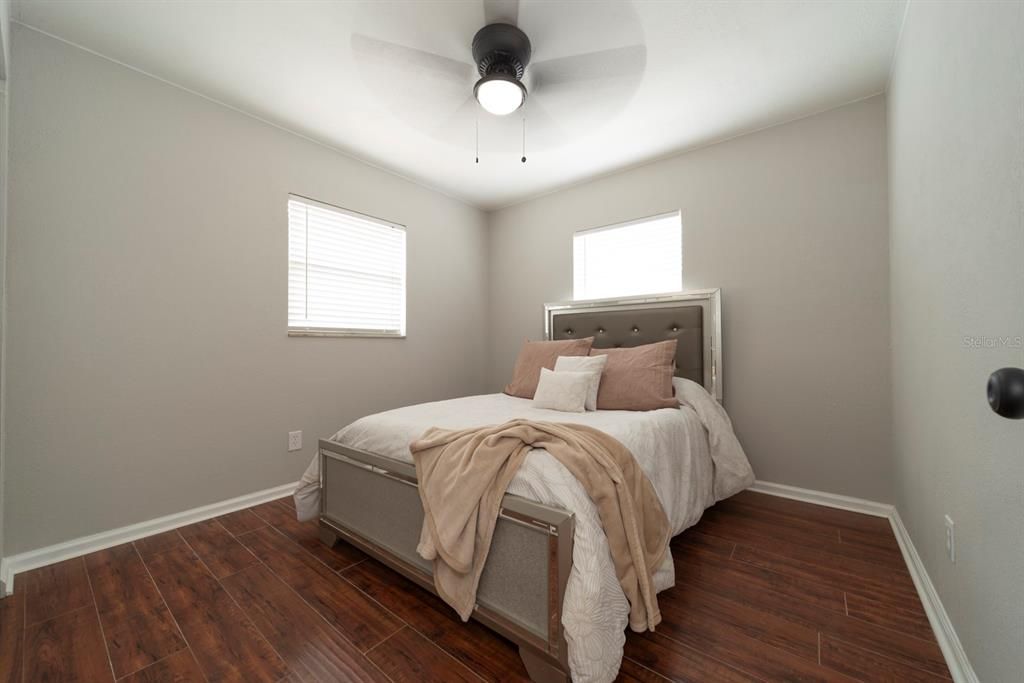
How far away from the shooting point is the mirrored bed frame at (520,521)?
3.99 ft

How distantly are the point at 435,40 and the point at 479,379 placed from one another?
2.99 meters

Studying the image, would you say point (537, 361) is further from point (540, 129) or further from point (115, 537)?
point (115, 537)

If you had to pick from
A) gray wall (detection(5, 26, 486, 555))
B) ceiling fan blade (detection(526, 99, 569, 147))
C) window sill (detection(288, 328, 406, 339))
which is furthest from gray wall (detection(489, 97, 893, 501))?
gray wall (detection(5, 26, 486, 555))

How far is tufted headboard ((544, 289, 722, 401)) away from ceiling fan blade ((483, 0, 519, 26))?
2.02 m

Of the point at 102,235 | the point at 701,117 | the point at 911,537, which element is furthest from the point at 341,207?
the point at 911,537

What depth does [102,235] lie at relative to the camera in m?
2.10

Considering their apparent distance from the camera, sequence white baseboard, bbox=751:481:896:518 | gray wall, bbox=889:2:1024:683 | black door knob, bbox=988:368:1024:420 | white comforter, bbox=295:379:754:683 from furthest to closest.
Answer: white baseboard, bbox=751:481:896:518 < white comforter, bbox=295:379:754:683 < gray wall, bbox=889:2:1024:683 < black door knob, bbox=988:368:1024:420

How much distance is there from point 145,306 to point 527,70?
247 centimetres

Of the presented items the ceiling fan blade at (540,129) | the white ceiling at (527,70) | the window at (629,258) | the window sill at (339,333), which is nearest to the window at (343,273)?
the window sill at (339,333)

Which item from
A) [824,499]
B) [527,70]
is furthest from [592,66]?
[824,499]

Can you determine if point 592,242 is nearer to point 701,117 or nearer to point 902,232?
point 701,117

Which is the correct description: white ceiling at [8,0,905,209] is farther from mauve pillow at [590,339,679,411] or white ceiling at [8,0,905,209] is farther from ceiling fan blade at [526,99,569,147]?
mauve pillow at [590,339,679,411]

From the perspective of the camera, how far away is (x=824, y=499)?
254cm

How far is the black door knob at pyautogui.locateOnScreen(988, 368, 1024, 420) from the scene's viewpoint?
61 cm
